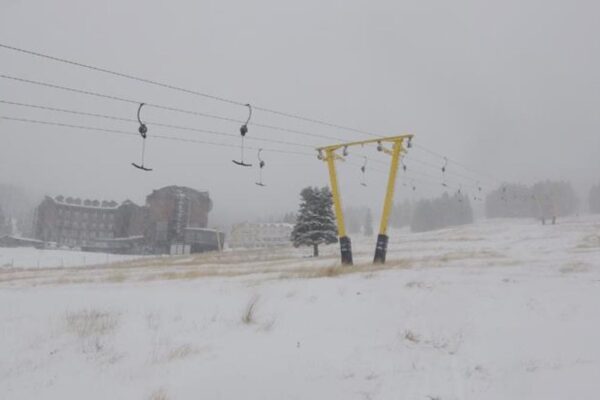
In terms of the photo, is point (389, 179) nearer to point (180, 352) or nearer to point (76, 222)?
point (180, 352)

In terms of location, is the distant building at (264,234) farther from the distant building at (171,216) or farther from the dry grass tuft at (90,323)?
the dry grass tuft at (90,323)

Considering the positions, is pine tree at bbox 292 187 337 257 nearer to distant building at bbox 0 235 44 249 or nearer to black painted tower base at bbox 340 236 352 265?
black painted tower base at bbox 340 236 352 265

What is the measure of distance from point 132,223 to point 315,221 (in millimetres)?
68540

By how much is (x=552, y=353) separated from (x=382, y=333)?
2.24 m

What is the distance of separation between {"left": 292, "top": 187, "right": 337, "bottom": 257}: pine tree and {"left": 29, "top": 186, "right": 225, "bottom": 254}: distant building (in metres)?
35.0

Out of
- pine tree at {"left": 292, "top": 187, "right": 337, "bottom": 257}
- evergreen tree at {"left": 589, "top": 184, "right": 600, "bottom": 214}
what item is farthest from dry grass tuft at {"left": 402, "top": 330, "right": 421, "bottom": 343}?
evergreen tree at {"left": 589, "top": 184, "right": 600, "bottom": 214}

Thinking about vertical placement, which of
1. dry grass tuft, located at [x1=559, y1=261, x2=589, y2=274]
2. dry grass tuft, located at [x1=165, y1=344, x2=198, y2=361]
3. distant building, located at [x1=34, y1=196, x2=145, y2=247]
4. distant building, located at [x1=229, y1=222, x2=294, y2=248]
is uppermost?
distant building, located at [x1=34, y1=196, x2=145, y2=247]

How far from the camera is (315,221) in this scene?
131ft

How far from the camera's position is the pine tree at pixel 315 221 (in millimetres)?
39844

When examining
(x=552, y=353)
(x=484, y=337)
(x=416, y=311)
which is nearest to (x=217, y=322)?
(x=416, y=311)

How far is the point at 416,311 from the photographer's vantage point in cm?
768

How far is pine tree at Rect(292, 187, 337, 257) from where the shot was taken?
39.8 meters

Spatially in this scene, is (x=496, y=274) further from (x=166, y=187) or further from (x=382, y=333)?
(x=166, y=187)

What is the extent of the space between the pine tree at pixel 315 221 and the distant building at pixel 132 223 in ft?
115
